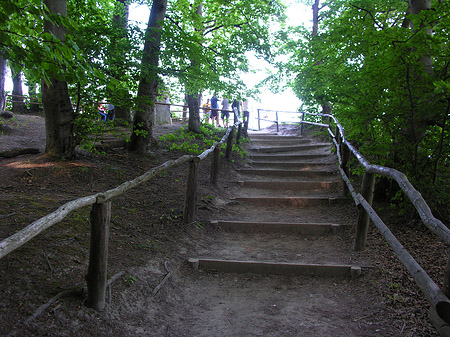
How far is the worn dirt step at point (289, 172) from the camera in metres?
8.38

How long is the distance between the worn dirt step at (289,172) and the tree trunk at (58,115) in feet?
13.8

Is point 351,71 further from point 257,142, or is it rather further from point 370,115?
point 257,142

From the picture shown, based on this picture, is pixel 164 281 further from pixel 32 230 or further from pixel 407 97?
pixel 407 97


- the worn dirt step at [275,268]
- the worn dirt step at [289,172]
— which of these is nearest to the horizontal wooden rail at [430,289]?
the worn dirt step at [275,268]

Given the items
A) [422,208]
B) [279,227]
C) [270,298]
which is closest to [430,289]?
[422,208]

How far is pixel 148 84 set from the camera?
761 centimetres

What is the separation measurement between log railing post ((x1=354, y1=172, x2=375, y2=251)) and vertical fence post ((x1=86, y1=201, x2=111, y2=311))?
305 cm

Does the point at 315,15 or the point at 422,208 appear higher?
the point at 315,15

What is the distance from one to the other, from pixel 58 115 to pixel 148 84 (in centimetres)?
219

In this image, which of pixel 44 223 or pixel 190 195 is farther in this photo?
pixel 190 195

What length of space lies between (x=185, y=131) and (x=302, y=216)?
22.3 ft

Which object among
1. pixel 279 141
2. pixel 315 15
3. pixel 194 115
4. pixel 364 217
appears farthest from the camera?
pixel 315 15

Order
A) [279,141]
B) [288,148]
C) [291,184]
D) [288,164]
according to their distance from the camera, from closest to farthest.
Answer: [291,184], [288,164], [288,148], [279,141]

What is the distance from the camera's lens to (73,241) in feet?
11.3
